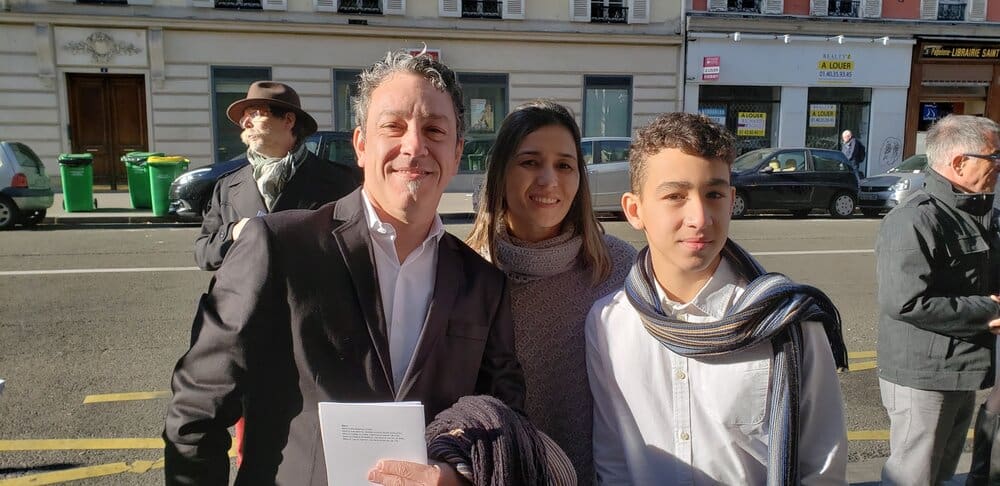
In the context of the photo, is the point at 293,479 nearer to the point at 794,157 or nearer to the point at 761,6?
the point at 794,157

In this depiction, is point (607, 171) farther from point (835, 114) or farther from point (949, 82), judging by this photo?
point (949, 82)

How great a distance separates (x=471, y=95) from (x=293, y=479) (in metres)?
19.7

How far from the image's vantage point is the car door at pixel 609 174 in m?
14.9

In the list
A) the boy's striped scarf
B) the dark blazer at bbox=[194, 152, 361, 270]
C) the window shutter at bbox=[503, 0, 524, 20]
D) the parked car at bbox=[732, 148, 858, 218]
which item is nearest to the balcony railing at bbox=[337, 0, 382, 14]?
the window shutter at bbox=[503, 0, 524, 20]

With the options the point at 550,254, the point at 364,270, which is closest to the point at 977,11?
the point at 550,254

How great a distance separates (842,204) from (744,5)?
8.87 meters

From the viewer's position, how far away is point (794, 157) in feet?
50.9

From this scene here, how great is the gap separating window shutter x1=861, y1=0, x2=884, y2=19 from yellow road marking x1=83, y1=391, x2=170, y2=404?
23.2m

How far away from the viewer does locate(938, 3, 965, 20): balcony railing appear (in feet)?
75.7

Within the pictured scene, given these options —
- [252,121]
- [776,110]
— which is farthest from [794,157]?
[252,121]

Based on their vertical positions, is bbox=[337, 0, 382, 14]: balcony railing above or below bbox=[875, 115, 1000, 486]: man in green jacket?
above

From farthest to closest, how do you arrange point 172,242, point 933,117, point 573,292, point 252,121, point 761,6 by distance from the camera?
point 933,117 → point 761,6 → point 172,242 → point 252,121 → point 573,292

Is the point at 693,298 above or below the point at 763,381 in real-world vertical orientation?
above

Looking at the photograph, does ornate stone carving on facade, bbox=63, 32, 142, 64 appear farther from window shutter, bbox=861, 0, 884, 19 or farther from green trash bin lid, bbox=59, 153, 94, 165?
window shutter, bbox=861, 0, 884, 19
